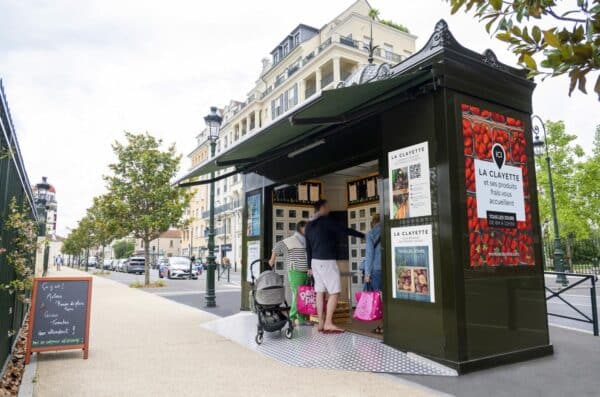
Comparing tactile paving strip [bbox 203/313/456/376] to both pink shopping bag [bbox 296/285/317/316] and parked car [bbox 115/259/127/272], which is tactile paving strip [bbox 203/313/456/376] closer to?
pink shopping bag [bbox 296/285/317/316]

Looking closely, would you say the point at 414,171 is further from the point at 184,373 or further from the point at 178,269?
the point at 178,269

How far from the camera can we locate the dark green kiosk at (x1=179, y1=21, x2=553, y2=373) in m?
4.93

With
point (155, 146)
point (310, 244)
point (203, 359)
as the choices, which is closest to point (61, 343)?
point (203, 359)

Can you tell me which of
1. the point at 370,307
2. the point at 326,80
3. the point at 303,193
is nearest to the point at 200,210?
the point at 326,80

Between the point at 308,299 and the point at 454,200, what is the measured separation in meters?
3.39

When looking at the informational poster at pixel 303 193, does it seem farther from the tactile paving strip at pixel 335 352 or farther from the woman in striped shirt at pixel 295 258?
the tactile paving strip at pixel 335 352

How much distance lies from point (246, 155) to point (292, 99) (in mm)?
33652

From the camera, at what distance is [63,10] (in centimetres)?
613

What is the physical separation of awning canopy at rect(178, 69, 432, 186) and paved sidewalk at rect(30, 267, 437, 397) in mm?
3100

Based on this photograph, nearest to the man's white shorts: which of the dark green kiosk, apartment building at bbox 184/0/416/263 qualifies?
the dark green kiosk

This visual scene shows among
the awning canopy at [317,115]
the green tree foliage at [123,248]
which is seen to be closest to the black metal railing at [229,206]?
the green tree foliage at [123,248]

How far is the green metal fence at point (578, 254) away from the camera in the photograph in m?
24.2

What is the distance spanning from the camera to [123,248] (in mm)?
88000

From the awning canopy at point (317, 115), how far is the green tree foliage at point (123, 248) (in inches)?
3288
